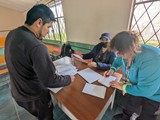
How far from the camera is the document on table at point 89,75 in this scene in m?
1.05

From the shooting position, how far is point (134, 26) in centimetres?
172

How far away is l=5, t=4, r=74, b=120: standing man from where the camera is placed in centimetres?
58

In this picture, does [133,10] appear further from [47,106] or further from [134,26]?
[47,106]

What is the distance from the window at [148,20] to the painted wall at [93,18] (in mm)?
162

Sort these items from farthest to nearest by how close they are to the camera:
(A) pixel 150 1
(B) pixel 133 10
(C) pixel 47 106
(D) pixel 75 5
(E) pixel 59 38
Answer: (E) pixel 59 38, (D) pixel 75 5, (B) pixel 133 10, (A) pixel 150 1, (C) pixel 47 106

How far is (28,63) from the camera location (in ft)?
2.05

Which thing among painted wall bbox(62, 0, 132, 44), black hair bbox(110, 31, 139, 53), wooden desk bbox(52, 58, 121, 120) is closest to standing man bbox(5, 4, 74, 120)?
wooden desk bbox(52, 58, 121, 120)

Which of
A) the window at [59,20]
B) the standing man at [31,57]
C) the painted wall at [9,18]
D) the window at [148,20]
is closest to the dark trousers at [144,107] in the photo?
the standing man at [31,57]

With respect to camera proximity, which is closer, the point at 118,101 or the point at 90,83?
the point at 90,83

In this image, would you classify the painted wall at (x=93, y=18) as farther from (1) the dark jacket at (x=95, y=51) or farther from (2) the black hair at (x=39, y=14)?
(2) the black hair at (x=39, y=14)

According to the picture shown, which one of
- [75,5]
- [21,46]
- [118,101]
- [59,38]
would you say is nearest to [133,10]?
[75,5]

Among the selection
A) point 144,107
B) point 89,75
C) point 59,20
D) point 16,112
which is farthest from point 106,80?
point 59,20

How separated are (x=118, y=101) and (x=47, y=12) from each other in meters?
1.63

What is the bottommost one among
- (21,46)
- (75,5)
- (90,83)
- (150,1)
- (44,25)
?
(90,83)
